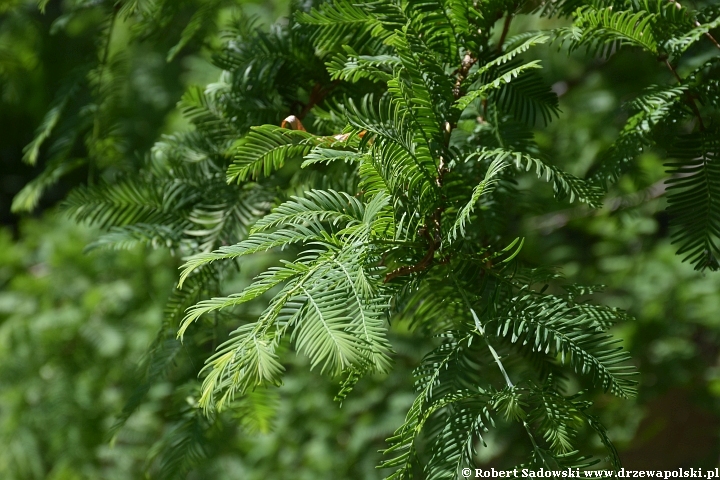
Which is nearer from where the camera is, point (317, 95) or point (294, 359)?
point (317, 95)

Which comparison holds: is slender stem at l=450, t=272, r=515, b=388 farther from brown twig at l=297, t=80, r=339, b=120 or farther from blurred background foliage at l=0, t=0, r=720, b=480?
blurred background foliage at l=0, t=0, r=720, b=480

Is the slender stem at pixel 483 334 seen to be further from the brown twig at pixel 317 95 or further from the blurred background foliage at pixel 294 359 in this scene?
the blurred background foliage at pixel 294 359

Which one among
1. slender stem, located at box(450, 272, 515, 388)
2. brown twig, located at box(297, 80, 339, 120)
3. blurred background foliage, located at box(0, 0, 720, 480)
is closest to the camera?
slender stem, located at box(450, 272, 515, 388)

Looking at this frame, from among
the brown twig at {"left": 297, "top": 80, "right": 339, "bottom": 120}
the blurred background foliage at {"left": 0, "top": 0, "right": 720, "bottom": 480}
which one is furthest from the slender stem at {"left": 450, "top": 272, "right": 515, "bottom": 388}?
the blurred background foliage at {"left": 0, "top": 0, "right": 720, "bottom": 480}

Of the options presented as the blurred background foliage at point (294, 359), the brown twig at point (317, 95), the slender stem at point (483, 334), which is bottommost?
the blurred background foliage at point (294, 359)

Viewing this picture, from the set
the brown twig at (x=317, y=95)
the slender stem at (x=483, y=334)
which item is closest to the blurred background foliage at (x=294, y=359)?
the brown twig at (x=317, y=95)

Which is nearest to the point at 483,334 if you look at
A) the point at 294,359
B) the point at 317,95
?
the point at 317,95

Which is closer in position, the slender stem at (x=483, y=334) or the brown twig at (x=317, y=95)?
the slender stem at (x=483, y=334)

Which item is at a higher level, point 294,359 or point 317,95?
point 317,95

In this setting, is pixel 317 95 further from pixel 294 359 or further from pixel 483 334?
pixel 294 359

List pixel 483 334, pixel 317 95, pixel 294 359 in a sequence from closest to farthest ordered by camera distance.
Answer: pixel 483 334, pixel 317 95, pixel 294 359

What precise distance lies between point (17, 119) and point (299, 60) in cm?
247

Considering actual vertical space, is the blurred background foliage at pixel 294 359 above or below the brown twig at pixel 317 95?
below

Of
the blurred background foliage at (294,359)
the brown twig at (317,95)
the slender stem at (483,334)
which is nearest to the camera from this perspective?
the slender stem at (483,334)
